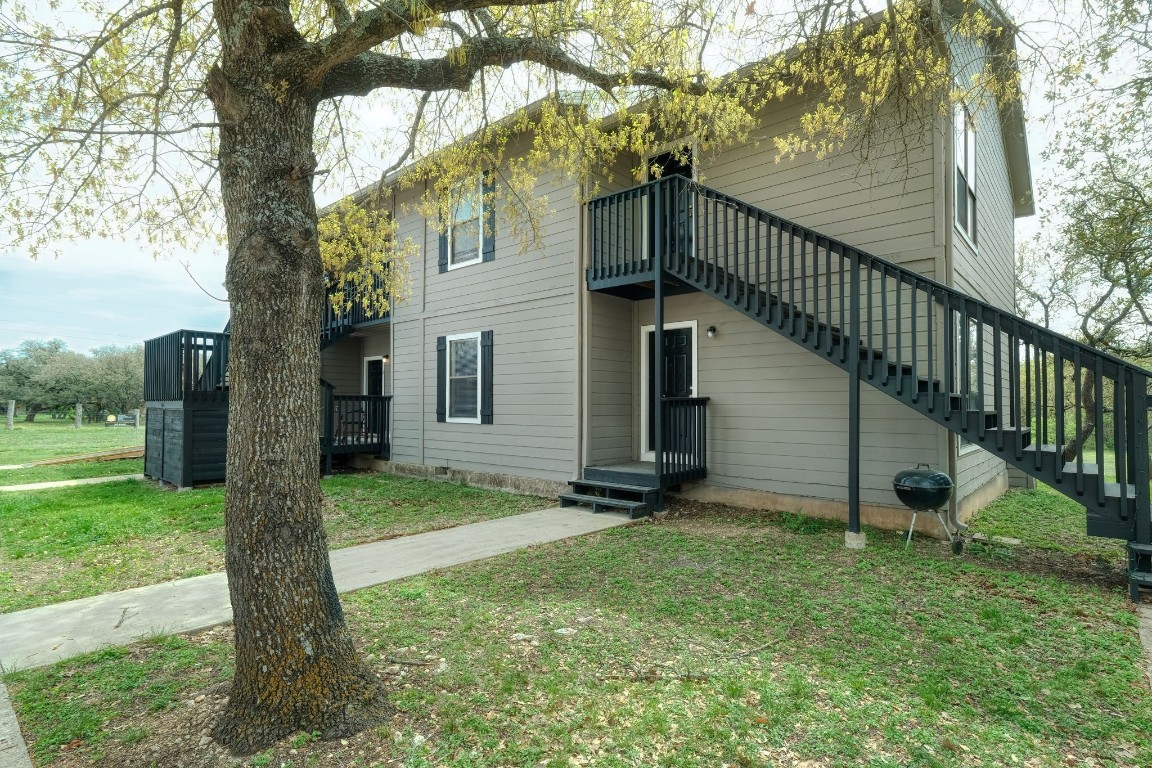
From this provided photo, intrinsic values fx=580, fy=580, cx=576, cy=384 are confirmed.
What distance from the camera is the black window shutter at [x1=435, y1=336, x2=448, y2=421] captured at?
10273 mm

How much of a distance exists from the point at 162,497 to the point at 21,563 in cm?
345

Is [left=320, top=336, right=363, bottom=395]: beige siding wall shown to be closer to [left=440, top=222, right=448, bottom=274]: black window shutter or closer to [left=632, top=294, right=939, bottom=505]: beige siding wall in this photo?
[left=440, top=222, right=448, bottom=274]: black window shutter

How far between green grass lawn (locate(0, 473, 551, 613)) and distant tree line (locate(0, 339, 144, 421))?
2744 cm

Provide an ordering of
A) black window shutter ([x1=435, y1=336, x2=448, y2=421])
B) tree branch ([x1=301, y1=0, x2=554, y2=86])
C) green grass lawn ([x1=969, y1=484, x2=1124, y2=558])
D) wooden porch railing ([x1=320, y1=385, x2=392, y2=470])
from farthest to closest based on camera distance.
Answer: wooden porch railing ([x1=320, y1=385, x2=392, y2=470]) < black window shutter ([x1=435, y1=336, x2=448, y2=421]) < green grass lawn ([x1=969, y1=484, x2=1124, y2=558]) < tree branch ([x1=301, y1=0, x2=554, y2=86])

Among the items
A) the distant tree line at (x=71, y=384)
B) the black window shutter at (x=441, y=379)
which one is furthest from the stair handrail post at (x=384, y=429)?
the distant tree line at (x=71, y=384)

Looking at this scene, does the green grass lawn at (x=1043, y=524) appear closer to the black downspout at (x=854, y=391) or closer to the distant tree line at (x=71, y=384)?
the black downspout at (x=854, y=391)

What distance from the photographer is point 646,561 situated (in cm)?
498

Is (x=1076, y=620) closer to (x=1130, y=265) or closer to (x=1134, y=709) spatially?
(x=1134, y=709)

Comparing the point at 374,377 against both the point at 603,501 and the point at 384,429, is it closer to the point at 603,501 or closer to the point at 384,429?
the point at 384,429

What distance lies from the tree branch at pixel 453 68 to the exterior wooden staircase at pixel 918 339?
A: 2087mm

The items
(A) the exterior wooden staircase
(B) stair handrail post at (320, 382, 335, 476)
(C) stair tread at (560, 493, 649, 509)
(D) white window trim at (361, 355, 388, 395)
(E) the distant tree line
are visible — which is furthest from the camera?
(E) the distant tree line

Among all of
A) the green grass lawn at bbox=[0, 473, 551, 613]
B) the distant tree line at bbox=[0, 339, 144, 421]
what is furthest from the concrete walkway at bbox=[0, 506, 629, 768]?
the distant tree line at bbox=[0, 339, 144, 421]

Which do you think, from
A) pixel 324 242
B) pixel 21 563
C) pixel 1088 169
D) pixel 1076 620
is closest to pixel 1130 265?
pixel 1088 169

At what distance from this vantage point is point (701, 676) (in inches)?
112
